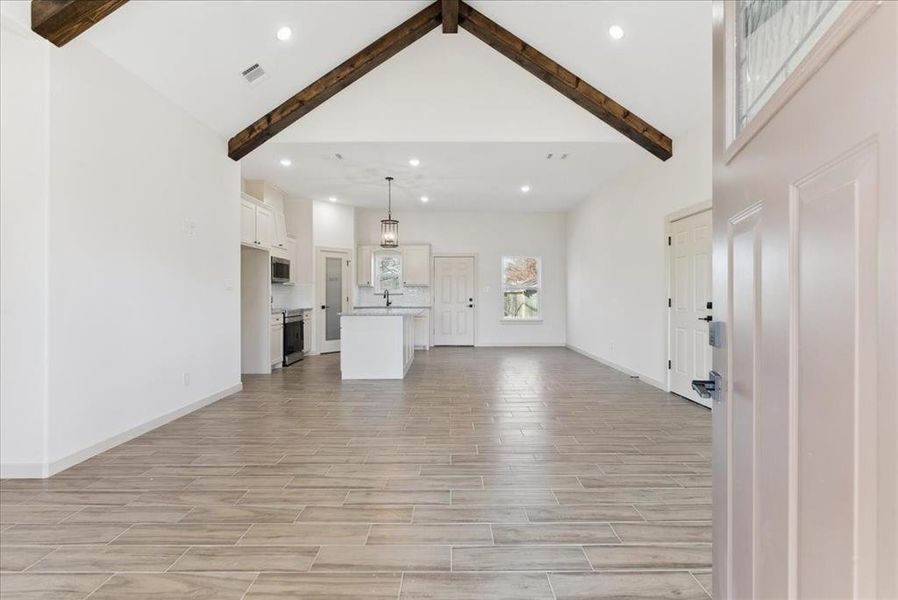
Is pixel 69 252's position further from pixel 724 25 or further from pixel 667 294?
pixel 667 294

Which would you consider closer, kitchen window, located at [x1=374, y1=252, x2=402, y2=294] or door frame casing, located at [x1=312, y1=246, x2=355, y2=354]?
door frame casing, located at [x1=312, y1=246, x2=355, y2=354]

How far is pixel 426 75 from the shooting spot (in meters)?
5.24

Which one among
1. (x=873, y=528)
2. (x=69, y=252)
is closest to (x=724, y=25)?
(x=873, y=528)

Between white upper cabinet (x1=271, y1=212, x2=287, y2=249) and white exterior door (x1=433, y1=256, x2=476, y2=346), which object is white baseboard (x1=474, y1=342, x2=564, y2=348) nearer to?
white exterior door (x1=433, y1=256, x2=476, y2=346)

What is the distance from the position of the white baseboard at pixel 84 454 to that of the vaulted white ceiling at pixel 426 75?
9.52ft

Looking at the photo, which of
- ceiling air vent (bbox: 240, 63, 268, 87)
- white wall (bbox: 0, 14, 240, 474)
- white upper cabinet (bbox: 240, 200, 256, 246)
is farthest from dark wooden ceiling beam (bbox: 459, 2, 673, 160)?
white upper cabinet (bbox: 240, 200, 256, 246)

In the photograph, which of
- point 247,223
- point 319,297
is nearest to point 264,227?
point 247,223

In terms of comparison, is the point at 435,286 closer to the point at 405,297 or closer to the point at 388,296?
the point at 405,297

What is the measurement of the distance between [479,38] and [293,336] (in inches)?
206

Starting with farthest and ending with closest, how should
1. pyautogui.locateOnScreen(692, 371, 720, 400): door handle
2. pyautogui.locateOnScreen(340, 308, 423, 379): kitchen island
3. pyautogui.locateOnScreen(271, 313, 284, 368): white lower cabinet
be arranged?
pyautogui.locateOnScreen(271, 313, 284, 368): white lower cabinet
pyautogui.locateOnScreen(340, 308, 423, 379): kitchen island
pyautogui.locateOnScreen(692, 371, 720, 400): door handle

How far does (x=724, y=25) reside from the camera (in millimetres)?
1092

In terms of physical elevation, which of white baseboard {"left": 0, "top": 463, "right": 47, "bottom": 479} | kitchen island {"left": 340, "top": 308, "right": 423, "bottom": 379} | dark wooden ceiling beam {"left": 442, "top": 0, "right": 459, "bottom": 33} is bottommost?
white baseboard {"left": 0, "top": 463, "right": 47, "bottom": 479}

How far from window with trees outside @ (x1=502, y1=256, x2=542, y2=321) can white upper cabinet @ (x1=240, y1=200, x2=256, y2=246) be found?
5404 millimetres

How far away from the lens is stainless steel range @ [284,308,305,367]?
7.30 meters
